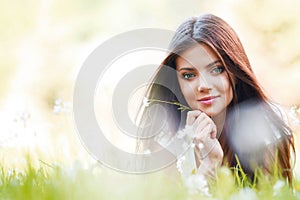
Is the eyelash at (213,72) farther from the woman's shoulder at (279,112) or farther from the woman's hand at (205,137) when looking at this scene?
the woman's shoulder at (279,112)

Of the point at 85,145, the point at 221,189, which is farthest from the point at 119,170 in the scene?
the point at 221,189

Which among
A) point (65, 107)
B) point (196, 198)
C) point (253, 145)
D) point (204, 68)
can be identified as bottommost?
point (196, 198)

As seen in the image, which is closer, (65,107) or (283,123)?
(65,107)

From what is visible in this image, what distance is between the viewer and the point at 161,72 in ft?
7.16

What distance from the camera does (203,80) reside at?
2.03 meters

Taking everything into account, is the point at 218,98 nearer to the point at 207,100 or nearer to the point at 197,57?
the point at 207,100

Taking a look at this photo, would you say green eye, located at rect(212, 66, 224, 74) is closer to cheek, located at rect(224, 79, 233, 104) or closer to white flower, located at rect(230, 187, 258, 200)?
cheek, located at rect(224, 79, 233, 104)

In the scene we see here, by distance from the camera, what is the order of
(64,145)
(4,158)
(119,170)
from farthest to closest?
1. (4,158)
2. (64,145)
3. (119,170)

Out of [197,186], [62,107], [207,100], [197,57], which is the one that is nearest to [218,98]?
[207,100]

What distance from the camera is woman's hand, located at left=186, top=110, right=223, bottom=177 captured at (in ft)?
6.22

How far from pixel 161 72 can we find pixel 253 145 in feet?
1.57

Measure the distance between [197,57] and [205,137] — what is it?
1.11 feet

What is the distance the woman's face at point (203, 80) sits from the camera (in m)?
2.04

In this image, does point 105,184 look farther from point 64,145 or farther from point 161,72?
point 161,72
